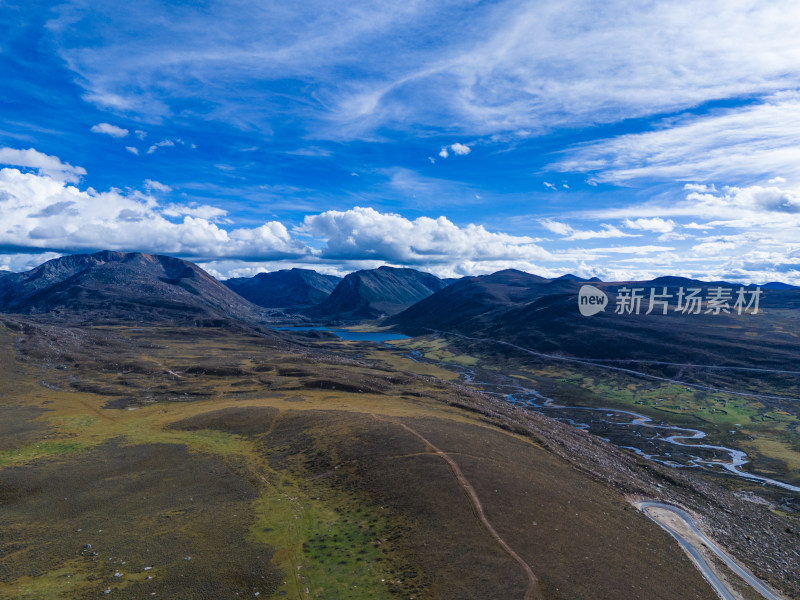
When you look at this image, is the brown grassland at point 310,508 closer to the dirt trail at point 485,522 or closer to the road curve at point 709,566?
the dirt trail at point 485,522

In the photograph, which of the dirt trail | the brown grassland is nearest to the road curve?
the brown grassland

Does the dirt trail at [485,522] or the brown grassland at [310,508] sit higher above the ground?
the dirt trail at [485,522]

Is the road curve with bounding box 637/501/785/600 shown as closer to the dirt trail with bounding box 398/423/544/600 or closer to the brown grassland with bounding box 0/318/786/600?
the brown grassland with bounding box 0/318/786/600

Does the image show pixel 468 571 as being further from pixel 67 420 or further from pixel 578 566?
pixel 67 420

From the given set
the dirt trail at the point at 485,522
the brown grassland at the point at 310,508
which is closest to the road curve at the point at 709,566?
the brown grassland at the point at 310,508

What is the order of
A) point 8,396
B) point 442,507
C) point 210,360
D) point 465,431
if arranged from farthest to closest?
point 210,360, point 8,396, point 465,431, point 442,507

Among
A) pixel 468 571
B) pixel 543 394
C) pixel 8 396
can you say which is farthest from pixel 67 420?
pixel 543 394

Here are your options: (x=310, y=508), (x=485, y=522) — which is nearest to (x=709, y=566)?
(x=485, y=522)
